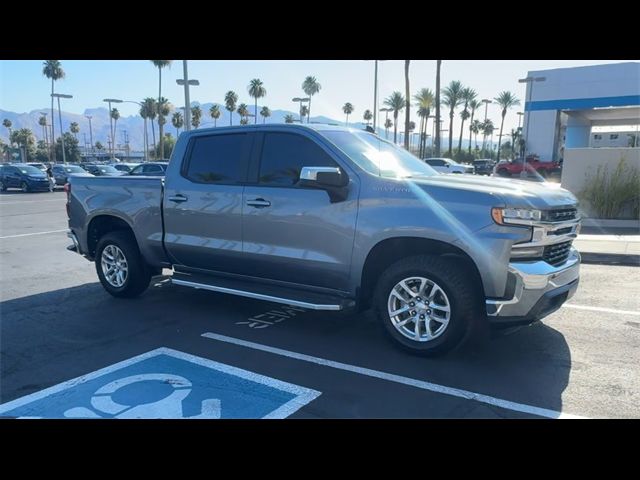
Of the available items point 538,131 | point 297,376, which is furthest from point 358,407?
point 538,131

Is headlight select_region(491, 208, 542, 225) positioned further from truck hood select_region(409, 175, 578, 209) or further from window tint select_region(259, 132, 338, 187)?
window tint select_region(259, 132, 338, 187)

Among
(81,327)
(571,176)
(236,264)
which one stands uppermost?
(571,176)

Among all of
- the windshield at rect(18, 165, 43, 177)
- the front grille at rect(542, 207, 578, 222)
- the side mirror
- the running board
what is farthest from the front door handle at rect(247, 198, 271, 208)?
the windshield at rect(18, 165, 43, 177)

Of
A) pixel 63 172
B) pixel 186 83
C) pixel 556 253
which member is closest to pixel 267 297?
pixel 556 253

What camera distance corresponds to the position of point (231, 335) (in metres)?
5.17

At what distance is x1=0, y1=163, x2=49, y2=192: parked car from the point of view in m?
29.7

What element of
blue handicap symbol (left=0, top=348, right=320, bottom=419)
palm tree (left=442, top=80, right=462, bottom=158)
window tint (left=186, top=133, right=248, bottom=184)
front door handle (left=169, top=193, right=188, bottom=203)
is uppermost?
palm tree (left=442, top=80, right=462, bottom=158)

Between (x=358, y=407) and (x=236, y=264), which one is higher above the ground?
(x=236, y=264)

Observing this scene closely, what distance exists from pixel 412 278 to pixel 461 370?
2.87ft

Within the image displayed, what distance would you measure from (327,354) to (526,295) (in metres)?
1.82

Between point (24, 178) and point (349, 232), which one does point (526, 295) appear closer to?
point (349, 232)

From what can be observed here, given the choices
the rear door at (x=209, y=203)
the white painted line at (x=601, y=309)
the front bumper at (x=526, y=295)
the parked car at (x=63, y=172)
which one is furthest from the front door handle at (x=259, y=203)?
the parked car at (x=63, y=172)

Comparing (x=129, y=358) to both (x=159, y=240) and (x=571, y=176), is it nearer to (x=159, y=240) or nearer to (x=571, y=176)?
(x=159, y=240)

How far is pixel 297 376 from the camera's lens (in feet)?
13.7
